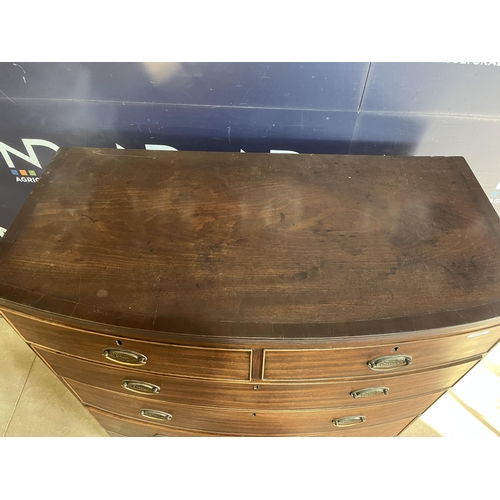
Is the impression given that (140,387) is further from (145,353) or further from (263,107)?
(263,107)

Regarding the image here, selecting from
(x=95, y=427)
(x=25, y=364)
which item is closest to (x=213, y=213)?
(x=95, y=427)

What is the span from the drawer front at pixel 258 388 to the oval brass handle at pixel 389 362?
64mm

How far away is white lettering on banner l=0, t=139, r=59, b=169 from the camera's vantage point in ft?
3.88

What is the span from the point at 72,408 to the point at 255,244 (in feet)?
3.60

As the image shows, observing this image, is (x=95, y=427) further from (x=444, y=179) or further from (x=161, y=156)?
(x=444, y=179)

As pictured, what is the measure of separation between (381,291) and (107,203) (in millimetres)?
602

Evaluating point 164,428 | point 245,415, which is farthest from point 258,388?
point 164,428

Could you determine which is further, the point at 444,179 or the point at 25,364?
the point at 25,364

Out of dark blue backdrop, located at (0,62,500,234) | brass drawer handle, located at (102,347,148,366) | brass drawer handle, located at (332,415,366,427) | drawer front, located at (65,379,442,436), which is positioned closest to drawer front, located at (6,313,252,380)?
brass drawer handle, located at (102,347,148,366)

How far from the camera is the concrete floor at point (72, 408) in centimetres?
133

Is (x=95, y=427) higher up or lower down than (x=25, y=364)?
lower down

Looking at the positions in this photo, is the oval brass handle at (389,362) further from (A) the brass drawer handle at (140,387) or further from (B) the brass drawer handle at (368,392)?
(A) the brass drawer handle at (140,387)

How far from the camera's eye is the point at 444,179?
902 millimetres

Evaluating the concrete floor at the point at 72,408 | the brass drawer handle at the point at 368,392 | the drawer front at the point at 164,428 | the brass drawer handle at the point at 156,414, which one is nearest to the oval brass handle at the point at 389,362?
the brass drawer handle at the point at 368,392
